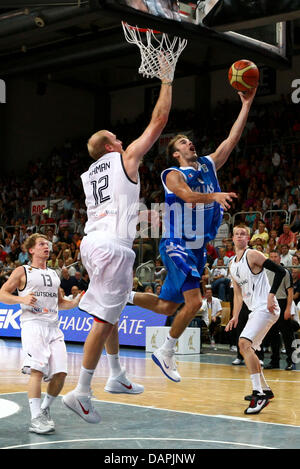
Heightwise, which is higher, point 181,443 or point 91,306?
point 91,306

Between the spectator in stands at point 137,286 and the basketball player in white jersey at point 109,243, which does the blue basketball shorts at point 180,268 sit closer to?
the basketball player in white jersey at point 109,243

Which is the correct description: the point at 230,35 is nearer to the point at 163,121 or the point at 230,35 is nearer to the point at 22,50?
the point at 163,121

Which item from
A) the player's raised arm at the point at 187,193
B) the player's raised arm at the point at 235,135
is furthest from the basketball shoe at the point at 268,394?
the player's raised arm at the point at 187,193

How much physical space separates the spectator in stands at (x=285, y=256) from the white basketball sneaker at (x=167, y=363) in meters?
8.13

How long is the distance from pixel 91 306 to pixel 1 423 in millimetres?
2269

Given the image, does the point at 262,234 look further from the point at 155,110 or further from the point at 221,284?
the point at 155,110

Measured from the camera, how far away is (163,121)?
4.94 meters

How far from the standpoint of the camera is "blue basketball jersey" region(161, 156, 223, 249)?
593 cm

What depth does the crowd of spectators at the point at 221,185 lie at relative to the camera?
1539cm

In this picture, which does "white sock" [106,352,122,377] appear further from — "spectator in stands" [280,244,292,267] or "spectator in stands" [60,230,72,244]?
"spectator in stands" [60,230,72,244]

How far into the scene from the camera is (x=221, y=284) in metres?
14.2

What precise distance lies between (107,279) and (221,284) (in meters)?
9.45
